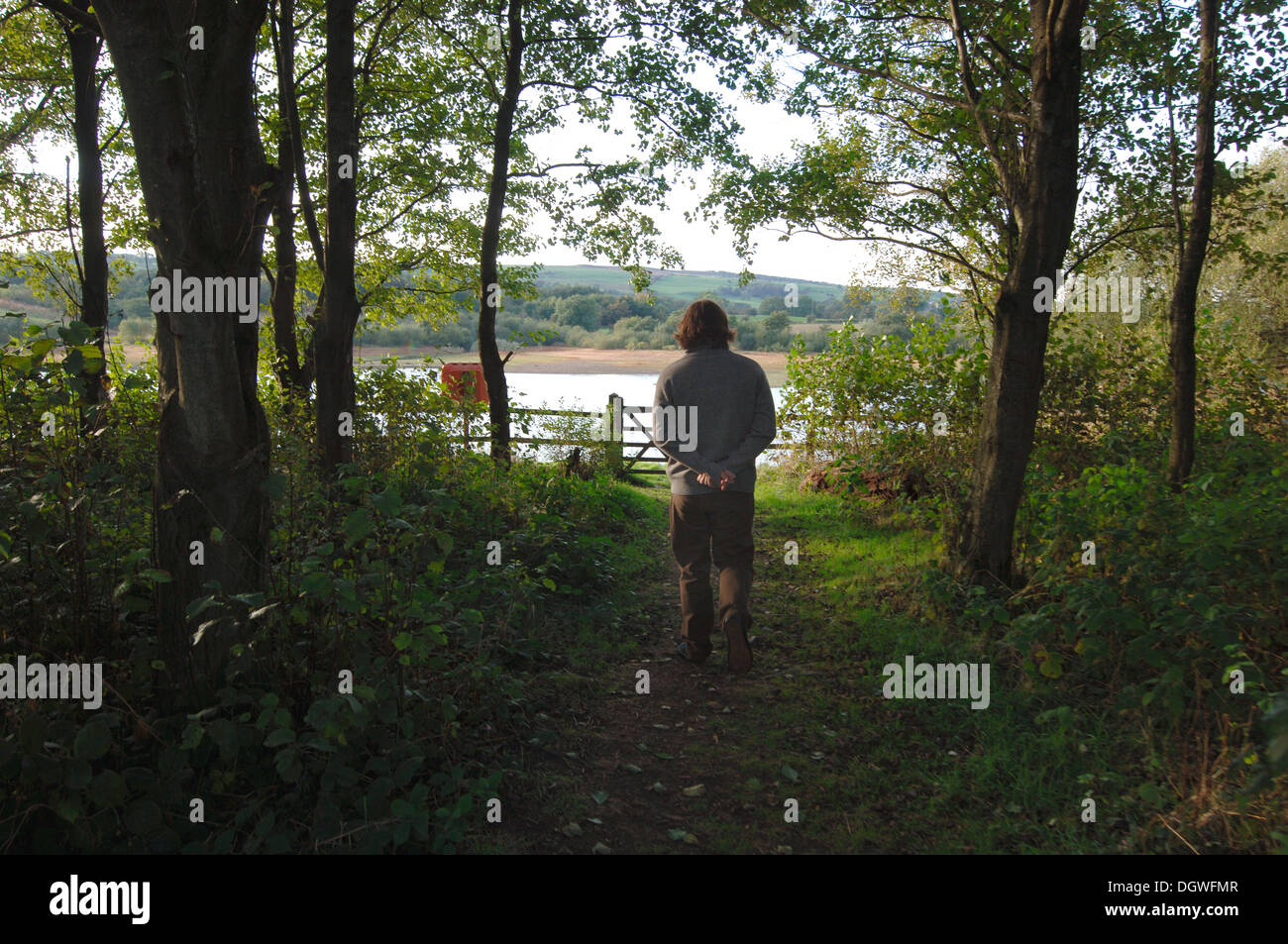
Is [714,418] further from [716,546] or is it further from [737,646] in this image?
[737,646]

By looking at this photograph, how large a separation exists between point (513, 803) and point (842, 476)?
9126mm

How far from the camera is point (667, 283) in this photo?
16.5m

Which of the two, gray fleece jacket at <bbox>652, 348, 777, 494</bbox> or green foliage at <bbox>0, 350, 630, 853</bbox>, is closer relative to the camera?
green foliage at <bbox>0, 350, 630, 853</bbox>

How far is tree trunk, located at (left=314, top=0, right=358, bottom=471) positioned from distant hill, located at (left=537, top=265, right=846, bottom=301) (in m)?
5.68

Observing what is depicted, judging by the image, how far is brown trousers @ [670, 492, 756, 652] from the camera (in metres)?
5.63

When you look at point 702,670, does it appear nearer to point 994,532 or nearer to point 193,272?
point 994,532

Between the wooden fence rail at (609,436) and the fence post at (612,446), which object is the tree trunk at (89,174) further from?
the fence post at (612,446)

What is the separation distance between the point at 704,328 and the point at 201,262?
326cm

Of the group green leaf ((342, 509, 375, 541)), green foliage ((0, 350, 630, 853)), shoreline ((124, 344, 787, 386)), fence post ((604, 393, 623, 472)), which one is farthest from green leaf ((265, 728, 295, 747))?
fence post ((604, 393, 623, 472))

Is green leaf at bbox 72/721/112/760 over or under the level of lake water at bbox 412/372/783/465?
under

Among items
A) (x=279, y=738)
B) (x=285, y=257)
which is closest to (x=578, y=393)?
(x=285, y=257)

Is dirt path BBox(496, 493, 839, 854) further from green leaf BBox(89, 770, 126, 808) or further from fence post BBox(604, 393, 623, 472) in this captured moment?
fence post BBox(604, 393, 623, 472)
